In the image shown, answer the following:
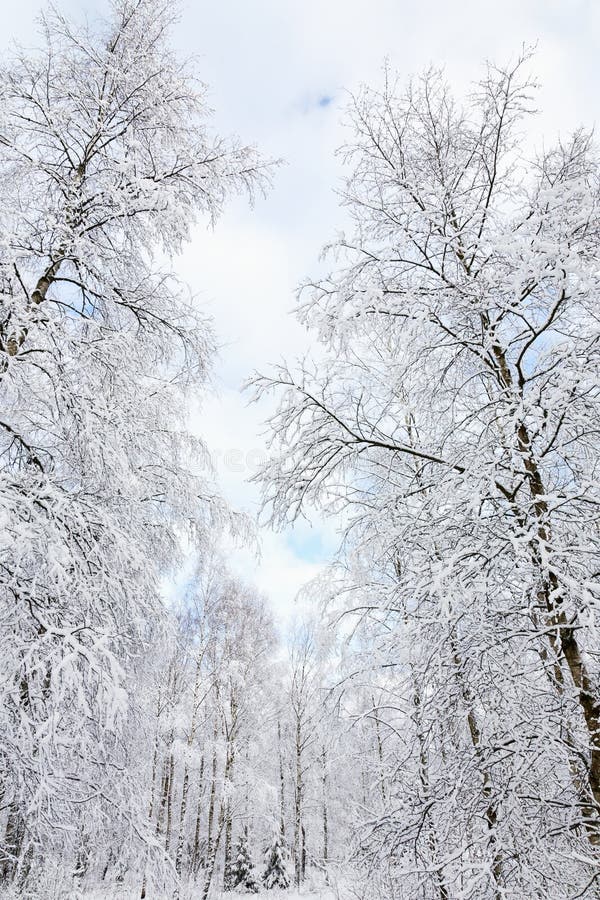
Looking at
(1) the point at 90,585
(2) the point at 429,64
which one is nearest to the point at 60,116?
(2) the point at 429,64

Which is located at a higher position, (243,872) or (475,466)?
(475,466)

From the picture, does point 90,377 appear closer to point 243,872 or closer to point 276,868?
point 243,872

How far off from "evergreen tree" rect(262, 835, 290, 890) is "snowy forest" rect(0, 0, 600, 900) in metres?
14.4

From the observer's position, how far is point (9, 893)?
3.68 m

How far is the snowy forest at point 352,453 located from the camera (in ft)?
7.77

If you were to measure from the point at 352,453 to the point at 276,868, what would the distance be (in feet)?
63.4

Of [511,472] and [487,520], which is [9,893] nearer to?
[487,520]

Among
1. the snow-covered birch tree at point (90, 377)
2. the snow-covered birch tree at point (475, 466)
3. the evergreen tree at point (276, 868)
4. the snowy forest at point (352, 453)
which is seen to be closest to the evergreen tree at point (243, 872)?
the evergreen tree at point (276, 868)

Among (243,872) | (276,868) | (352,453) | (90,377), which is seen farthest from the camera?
(276,868)

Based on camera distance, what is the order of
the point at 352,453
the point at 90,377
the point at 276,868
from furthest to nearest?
the point at 276,868
the point at 90,377
the point at 352,453

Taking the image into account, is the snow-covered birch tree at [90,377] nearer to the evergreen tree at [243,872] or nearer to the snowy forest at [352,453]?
the snowy forest at [352,453]

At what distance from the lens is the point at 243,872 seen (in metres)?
15.6

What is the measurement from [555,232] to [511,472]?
1.26 m

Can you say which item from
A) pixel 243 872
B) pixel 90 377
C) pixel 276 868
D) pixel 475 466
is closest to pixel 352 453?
pixel 475 466
